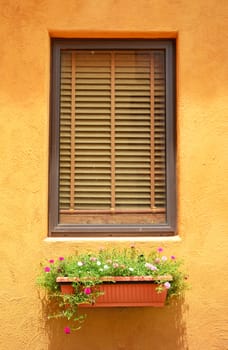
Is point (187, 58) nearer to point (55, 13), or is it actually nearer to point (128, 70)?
point (128, 70)

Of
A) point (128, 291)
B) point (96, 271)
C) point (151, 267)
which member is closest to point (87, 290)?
point (96, 271)

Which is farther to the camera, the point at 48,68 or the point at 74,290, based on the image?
the point at 48,68

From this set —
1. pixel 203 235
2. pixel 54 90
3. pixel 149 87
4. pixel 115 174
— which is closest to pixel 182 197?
pixel 203 235

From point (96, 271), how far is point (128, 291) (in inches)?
9.1

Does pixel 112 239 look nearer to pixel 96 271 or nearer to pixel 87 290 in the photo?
pixel 96 271

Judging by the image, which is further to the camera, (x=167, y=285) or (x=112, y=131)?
(x=112, y=131)

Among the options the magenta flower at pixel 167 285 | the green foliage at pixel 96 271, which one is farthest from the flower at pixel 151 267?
the magenta flower at pixel 167 285

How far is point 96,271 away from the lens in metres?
3.06

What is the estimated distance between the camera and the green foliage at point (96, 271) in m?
3.02

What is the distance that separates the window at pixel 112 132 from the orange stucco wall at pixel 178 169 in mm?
112

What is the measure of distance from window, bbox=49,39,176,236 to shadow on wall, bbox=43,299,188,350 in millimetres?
595

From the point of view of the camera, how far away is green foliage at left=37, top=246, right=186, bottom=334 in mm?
3023

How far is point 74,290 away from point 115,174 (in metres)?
0.89

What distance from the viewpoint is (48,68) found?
3459mm
